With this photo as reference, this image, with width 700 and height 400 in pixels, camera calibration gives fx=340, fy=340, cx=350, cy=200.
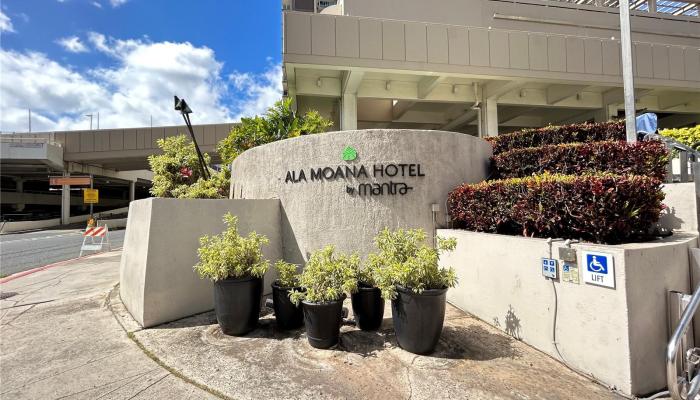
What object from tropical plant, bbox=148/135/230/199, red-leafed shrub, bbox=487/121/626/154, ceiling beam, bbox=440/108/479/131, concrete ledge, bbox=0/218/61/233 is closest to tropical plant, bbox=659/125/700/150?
red-leafed shrub, bbox=487/121/626/154

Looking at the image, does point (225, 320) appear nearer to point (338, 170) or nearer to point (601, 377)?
point (338, 170)

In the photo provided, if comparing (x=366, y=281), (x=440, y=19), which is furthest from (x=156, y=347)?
(x=440, y=19)

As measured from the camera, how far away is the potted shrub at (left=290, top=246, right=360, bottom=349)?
4027mm

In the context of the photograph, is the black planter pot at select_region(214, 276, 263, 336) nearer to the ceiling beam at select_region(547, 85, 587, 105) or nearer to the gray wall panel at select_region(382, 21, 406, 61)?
the gray wall panel at select_region(382, 21, 406, 61)

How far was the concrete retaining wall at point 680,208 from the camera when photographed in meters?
4.35

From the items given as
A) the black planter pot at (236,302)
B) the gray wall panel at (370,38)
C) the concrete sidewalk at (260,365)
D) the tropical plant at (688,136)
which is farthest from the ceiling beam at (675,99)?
the black planter pot at (236,302)

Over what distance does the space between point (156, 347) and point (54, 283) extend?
5.94 metres

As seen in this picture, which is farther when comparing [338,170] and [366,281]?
[338,170]

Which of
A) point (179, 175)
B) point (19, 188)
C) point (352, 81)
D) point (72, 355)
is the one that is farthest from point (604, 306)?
point (19, 188)

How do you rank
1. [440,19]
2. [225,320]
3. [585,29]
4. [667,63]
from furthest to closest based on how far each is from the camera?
1. [585,29]
2. [440,19]
3. [667,63]
4. [225,320]

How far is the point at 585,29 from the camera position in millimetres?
16125

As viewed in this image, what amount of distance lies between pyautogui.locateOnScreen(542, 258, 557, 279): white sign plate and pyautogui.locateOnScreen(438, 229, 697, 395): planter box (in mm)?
58

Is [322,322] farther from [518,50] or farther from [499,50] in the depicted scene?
[518,50]

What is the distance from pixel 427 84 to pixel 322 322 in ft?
39.2
